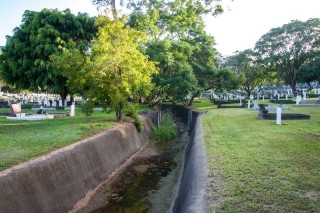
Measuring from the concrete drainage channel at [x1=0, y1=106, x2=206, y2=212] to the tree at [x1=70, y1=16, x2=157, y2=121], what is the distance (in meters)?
2.44

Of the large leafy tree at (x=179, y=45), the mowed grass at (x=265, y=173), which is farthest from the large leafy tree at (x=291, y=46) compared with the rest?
the mowed grass at (x=265, y=173)

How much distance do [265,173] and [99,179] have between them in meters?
6.48

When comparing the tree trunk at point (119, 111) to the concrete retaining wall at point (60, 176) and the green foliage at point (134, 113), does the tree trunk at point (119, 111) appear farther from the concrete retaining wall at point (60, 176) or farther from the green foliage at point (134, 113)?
the concrete retaining wall at point (60, 176)

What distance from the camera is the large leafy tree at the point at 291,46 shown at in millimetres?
49219

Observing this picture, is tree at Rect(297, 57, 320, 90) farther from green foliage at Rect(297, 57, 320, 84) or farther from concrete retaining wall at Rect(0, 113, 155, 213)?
concrete retaining wall at Rect(0, 113, 155, 213)

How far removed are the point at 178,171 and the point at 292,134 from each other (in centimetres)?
A: 518

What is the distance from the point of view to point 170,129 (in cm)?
2436

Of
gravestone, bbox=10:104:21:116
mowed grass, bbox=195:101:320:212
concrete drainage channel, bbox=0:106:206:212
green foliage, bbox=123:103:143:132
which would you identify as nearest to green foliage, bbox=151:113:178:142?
green foliage, bbox=123:103:143:132

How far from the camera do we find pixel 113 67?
1758 centimetres

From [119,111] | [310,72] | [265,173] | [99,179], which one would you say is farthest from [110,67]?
[310,72]

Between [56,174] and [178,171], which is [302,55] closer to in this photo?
[178,171]

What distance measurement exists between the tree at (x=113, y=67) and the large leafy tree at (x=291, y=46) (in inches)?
1534

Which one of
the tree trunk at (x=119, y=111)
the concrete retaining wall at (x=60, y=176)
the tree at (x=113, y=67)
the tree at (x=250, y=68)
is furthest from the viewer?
the tree at (x=250, y=68)

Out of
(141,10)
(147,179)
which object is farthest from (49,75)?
(147,179)
